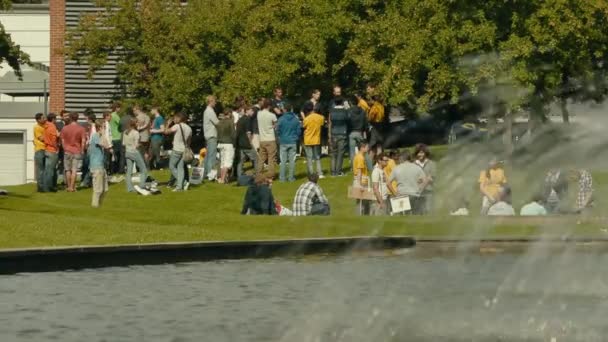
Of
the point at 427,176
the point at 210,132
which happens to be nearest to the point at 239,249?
the point at 427,176

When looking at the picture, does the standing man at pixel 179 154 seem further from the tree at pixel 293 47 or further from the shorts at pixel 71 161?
the tree at pixel 293 47

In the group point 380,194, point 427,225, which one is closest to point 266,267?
point 427,225

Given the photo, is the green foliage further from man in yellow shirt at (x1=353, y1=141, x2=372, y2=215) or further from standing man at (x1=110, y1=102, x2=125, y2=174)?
standing man at (x1=110, y1=102, x2=125, y2=174)

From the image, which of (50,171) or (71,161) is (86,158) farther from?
(71,161)

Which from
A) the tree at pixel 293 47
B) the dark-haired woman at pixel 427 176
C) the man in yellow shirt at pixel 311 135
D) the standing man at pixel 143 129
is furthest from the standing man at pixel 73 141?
the tree at pixel 293 47

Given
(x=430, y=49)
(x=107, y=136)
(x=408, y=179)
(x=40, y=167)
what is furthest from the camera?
(x=430, y=49)

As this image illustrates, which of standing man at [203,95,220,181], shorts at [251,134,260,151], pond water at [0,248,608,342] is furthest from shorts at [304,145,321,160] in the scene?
pond water at [0,248,608,342]

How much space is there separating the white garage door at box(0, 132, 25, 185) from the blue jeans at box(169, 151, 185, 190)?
33.2 metres

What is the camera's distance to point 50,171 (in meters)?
38.9

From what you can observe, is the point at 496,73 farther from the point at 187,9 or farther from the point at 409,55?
the point at 187,9

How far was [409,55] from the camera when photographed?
42.6 m

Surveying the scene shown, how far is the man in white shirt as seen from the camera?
1297 inches

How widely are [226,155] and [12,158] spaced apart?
3414 centimetres

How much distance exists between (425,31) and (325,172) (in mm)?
4718
